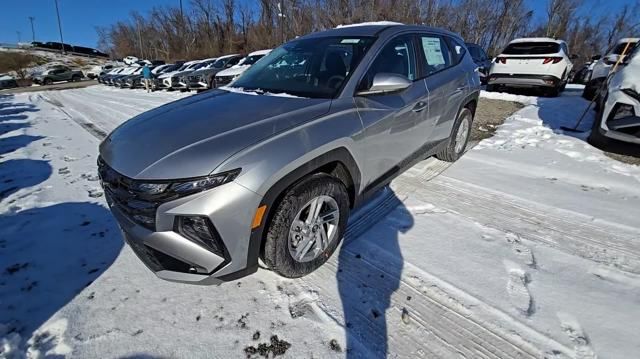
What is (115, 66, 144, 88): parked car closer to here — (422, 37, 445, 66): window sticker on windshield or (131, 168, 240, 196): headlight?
(422, 37, 445, 66): window sticker on windshield

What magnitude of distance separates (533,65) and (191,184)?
9.94 m

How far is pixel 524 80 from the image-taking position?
8.73 meters

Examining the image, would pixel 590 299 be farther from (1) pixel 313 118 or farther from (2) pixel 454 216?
(1) pixel 313 118

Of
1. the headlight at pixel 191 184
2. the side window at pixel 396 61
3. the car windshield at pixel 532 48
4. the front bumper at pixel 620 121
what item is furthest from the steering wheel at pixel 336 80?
the car windshield at pixel 532 48

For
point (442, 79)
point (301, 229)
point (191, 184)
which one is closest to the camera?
point (191, 184)

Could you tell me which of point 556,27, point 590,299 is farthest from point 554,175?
point 556,27

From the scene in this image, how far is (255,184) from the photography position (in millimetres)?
1697

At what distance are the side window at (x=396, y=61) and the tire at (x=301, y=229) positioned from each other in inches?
33.4

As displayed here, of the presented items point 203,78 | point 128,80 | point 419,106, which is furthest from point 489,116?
point 128,80

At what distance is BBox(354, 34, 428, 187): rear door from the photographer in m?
2.43

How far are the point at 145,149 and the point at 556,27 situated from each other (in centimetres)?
5181

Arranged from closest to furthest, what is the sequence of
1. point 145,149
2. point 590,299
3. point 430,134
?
point 145,149
point 590,299
point 430,134

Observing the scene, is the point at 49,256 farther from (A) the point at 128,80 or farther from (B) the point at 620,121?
(A) the point at 128,80

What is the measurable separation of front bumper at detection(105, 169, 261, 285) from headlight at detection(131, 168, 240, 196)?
0.03 metres
